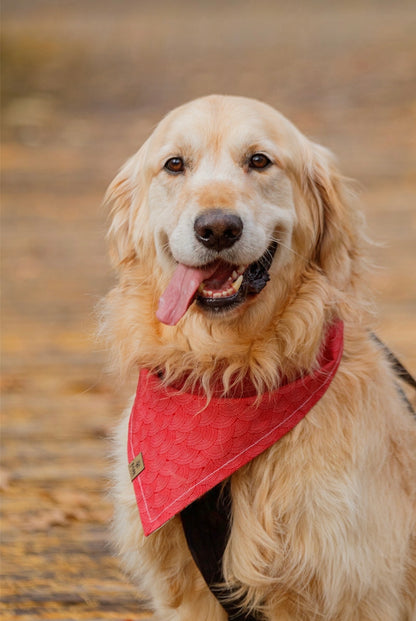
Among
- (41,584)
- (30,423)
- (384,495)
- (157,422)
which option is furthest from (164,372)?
(30,423)

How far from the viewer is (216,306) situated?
2.85 metres

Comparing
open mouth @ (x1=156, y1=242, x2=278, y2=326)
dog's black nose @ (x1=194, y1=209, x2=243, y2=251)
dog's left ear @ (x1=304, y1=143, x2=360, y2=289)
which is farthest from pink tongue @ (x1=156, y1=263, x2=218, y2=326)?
dog's left ear @ (x1=304, y1=143, x2=360, y2=289)

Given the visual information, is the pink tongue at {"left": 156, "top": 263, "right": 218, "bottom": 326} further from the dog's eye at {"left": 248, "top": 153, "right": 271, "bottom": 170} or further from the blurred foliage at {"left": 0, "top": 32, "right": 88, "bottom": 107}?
the blurred foliage at {"left": 0, "top": 32, "right": 88, "bottom": 107}

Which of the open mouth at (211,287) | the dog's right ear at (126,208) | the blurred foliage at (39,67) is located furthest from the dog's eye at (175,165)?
the blurred foliage at (39,67)

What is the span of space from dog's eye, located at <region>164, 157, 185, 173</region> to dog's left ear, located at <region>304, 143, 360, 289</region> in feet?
1.44

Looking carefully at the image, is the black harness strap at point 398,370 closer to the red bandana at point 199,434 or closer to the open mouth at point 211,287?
the red bandana at point 199,434

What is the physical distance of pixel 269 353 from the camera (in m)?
3.00

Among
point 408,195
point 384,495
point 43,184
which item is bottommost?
point 43,184

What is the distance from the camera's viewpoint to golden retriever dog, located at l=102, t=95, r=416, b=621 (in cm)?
284

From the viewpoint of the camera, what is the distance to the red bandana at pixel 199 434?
291 centimetres

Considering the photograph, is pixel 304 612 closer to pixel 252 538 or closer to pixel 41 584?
pixel 252 538

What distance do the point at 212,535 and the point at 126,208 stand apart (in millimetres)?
1212

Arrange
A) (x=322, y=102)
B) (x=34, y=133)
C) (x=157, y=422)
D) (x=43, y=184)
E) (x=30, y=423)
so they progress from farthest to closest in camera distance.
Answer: (x=322, y=102) → (x=34, y=133) → (x=43, y=184) → (x=30, y=423) → (x=157, y=422)

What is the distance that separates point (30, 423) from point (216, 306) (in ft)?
8.84
